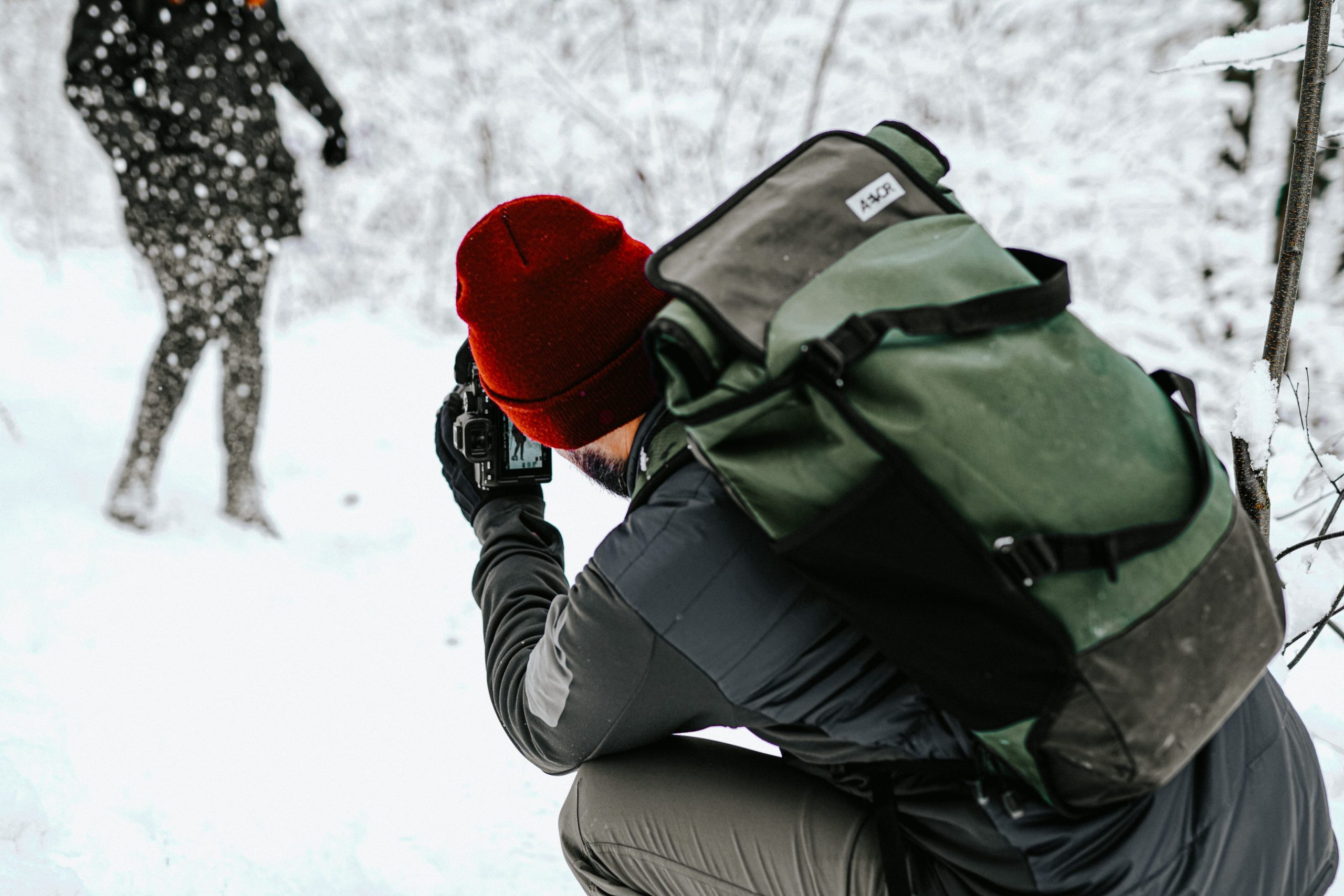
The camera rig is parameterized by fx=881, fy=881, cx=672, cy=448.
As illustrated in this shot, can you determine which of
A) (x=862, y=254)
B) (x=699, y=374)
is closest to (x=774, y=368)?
(x=699, y=374)

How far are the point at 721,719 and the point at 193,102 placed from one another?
92.7 inches

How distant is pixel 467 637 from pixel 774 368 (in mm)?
1868

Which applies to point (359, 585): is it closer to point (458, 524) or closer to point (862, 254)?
point (458, 524)

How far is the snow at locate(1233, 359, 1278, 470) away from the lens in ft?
4.48

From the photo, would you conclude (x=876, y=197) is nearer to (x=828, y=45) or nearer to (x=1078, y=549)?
(x=1078, y=549)

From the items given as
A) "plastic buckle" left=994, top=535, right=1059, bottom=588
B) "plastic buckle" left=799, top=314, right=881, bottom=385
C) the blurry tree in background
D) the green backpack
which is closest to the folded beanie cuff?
the green backpack

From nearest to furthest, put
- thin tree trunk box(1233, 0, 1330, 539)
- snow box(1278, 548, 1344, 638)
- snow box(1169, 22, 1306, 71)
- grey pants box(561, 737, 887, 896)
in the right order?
grey pants box(561, 737, 887, 896), thin tree trunk box(1233, 0, 1330, 539), snow box(1169, 22, 1306, 71), snow box(1278, 548, 1344, 638)

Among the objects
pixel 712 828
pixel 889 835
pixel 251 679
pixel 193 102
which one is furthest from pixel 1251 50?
pixel 193 102

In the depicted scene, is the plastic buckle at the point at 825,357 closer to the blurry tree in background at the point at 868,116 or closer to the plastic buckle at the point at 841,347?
the plastic buckle at the point at 841,347

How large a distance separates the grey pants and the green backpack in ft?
0.93

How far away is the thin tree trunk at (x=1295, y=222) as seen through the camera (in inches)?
50.8

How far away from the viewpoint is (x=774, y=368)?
2.63ft

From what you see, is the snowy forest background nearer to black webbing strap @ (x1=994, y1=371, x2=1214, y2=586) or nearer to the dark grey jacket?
the dark grey jacket

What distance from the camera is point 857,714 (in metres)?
0.98
